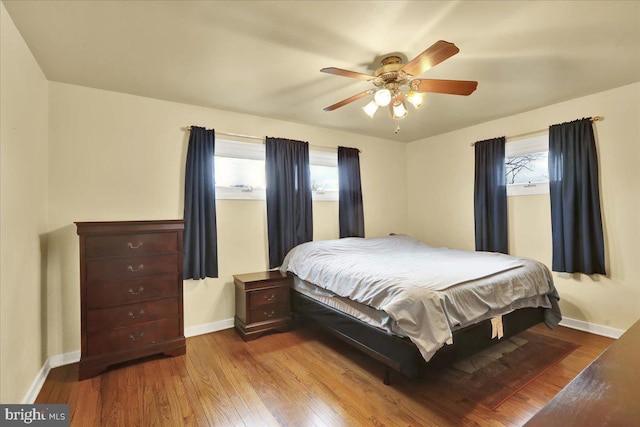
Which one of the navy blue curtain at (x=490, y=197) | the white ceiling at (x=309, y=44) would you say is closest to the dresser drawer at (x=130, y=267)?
the white ceiling at (x=309, y=44)

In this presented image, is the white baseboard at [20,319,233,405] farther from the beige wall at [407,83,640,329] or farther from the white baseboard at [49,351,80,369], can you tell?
the beige wall at [407,83,640,329]

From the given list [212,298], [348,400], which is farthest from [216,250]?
[348,400]

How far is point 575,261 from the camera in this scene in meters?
3.17

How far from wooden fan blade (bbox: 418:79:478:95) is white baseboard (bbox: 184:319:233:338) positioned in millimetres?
3026

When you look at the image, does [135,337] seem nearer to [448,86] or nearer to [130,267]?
[130,267]

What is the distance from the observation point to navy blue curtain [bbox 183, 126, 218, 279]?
121 inches

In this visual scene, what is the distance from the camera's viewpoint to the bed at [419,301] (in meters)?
1.95

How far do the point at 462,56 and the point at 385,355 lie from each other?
7.58ft

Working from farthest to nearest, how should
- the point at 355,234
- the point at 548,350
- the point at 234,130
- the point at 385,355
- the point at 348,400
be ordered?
the point at 355,234 → the point at 234,130 → the point at 548,350 → the point at 385,355 → the point at 348,400

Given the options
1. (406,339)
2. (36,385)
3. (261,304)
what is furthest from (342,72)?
(36,385)

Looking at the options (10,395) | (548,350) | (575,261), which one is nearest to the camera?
(10,395)

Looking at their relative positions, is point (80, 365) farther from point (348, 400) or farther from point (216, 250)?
point (348, 400)

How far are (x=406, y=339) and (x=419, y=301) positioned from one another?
279 millimetres

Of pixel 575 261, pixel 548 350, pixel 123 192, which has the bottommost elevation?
pixel 548 350
